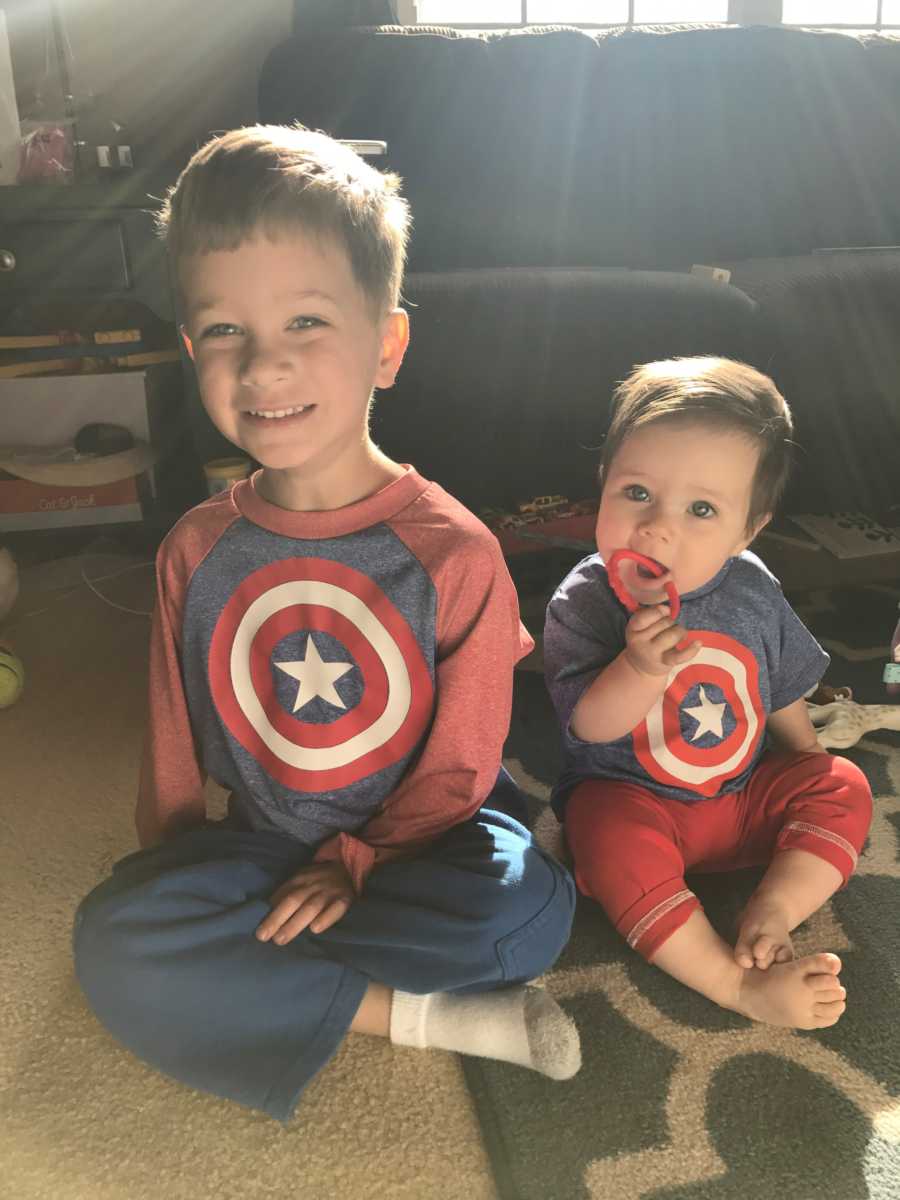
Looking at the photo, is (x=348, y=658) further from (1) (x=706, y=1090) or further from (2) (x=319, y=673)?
(1) (x=706, y=1090)

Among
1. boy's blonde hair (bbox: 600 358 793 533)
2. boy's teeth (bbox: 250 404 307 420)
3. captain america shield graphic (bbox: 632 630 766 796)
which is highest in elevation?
boy's teeth (bbox: 250 404 307 420)

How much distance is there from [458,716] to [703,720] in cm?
29

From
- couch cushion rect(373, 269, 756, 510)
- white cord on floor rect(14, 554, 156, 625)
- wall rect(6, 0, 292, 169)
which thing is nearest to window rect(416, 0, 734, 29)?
wall rect(6, 0, 292, 169)

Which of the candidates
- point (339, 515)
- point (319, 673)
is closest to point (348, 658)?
point (319, 673)

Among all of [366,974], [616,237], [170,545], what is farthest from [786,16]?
[366,974]

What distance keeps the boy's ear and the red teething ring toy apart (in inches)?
11.0

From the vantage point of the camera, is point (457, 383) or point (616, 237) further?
Answer: point (616, 237)

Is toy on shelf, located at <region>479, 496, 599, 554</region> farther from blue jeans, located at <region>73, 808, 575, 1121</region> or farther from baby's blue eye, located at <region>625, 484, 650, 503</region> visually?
blue jeans, located at <region>73, 808, 575, 1121</region>

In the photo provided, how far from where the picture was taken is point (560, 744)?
4.18ft

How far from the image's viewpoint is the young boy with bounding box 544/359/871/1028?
88cm

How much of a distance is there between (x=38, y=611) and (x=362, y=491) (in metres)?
1.04

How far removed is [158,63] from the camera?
221 cm

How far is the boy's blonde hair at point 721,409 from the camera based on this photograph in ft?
2.97

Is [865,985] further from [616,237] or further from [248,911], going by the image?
[616,237]
